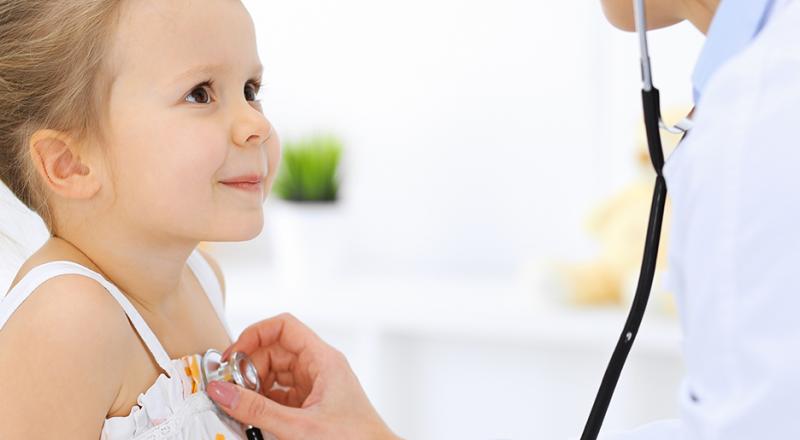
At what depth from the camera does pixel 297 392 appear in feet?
4.18

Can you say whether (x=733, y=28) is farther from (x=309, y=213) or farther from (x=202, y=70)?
(x=309, y=213)

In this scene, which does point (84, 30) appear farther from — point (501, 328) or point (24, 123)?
point (501, 328)

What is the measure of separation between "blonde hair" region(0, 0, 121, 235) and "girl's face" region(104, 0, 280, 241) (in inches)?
0.6

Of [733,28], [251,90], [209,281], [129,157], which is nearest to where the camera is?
[733,28]

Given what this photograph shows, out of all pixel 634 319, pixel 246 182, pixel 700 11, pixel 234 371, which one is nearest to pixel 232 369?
pixel 234 371

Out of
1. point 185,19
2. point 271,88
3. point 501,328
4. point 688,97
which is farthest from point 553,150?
point 185,19

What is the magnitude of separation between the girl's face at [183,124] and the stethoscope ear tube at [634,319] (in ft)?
1.32

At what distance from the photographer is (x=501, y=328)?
2441mm

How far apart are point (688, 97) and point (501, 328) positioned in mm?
767

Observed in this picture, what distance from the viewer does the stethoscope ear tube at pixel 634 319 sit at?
1029mm

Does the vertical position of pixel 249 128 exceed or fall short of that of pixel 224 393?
it exceeds it

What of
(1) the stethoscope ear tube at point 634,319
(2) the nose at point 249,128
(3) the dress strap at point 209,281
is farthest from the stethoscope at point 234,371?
(1) the stethoscope ear tube at point 634,319

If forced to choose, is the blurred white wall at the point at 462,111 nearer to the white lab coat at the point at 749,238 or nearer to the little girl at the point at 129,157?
the little girl at the point at 129,157

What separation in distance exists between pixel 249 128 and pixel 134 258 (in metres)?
0.20
